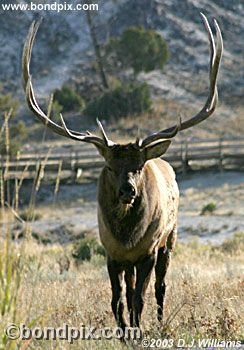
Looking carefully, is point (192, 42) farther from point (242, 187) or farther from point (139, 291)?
point (139, 291)

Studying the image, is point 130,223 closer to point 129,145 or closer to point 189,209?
point 129,145

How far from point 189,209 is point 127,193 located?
2384 cm

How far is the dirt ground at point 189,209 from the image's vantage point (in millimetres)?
26672

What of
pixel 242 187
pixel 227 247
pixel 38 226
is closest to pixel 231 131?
pixel 242 187

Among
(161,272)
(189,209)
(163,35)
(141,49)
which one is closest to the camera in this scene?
(161,272)

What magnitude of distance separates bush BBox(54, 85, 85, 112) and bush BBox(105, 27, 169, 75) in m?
3.79

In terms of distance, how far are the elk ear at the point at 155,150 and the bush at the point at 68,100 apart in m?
43.8

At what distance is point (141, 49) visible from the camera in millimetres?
52688

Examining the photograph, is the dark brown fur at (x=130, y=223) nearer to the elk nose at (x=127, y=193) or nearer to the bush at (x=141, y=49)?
the elk nose at (x=127, y=193)

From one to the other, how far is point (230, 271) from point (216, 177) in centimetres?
2493

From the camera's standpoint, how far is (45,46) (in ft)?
206

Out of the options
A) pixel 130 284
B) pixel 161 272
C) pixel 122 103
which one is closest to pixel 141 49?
pixel 122 103

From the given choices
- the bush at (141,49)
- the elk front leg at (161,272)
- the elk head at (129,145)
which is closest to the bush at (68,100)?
the bush at (141,49)

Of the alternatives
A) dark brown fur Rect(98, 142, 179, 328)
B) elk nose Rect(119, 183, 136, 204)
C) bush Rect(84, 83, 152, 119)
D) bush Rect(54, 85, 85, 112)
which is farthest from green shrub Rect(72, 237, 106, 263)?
bush Rect(54, 85, 85, 112)
